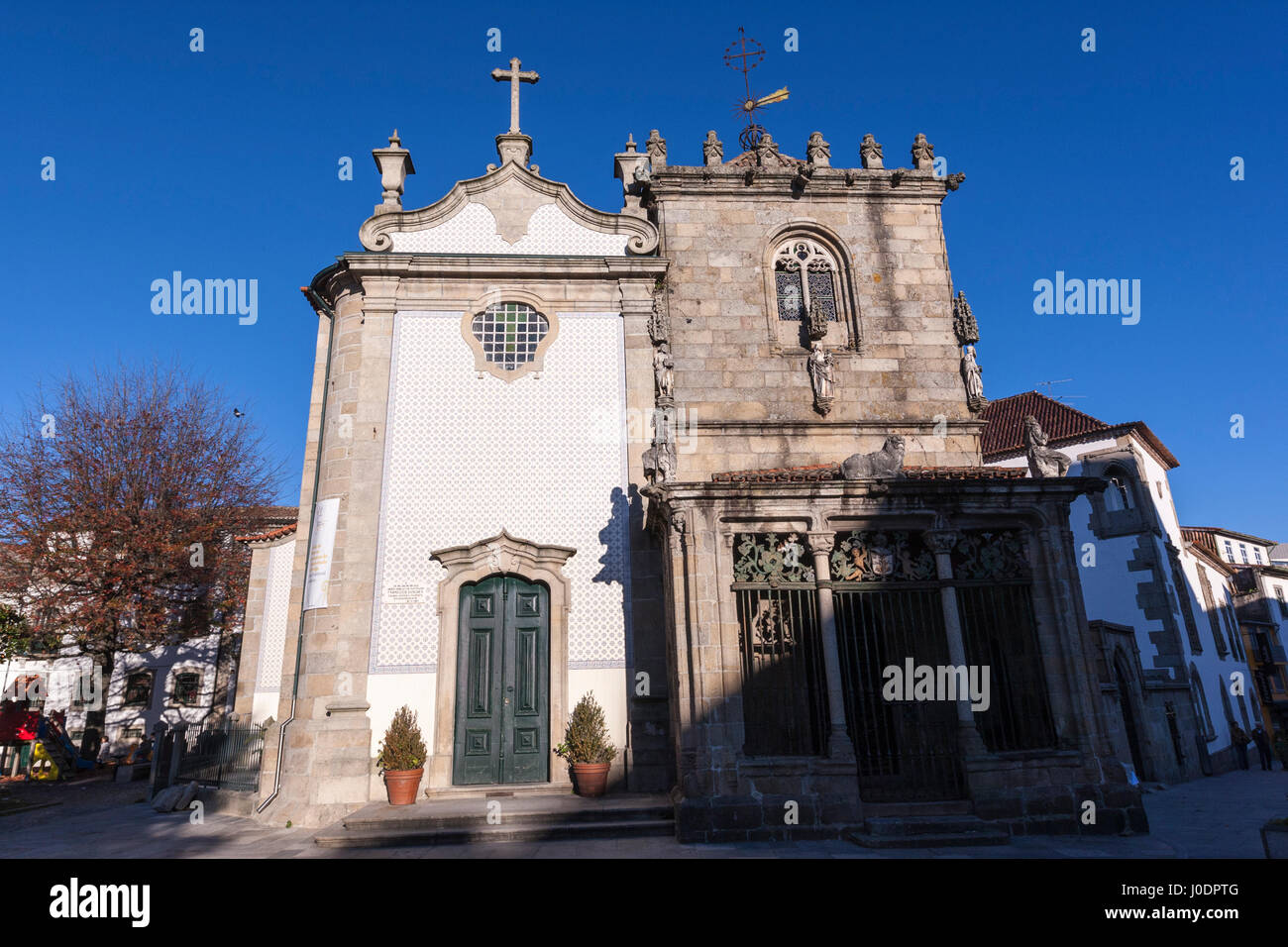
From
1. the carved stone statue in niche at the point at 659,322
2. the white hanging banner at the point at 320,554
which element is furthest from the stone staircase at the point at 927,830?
the white hanging banner at the point at 320,554

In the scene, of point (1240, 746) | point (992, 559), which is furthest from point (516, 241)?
point (1240, 746)

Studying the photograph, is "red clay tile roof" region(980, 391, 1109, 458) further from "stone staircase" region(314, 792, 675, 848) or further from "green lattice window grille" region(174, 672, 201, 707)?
"green lattice window grille" region(174, 672, 201, 707)

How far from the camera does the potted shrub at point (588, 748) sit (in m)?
10.4

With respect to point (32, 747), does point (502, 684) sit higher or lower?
higher

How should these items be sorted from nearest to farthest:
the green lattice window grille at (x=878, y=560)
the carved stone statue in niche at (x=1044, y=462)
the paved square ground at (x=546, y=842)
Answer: the paved square ground at (x=546, y=842)
the green lattice window grille at (x=878, y=560)
the carved stone statue in niche at (x=1044, y=462)

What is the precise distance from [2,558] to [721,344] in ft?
63.7

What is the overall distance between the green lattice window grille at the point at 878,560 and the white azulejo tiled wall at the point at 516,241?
7299 millimetres

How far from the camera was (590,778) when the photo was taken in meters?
10.4

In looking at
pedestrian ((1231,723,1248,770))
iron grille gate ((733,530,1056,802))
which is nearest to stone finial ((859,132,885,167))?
iron grille gate ((733,530,1056,802))

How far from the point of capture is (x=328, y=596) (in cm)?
1159

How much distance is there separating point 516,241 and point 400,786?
944 centimetres

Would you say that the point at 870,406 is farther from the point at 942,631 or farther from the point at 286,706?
the point at 286,706

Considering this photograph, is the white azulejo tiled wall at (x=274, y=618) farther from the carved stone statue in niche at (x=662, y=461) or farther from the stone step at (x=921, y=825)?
the stone step at (x=921, y=825)

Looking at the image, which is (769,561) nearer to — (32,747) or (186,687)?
(32,747)
